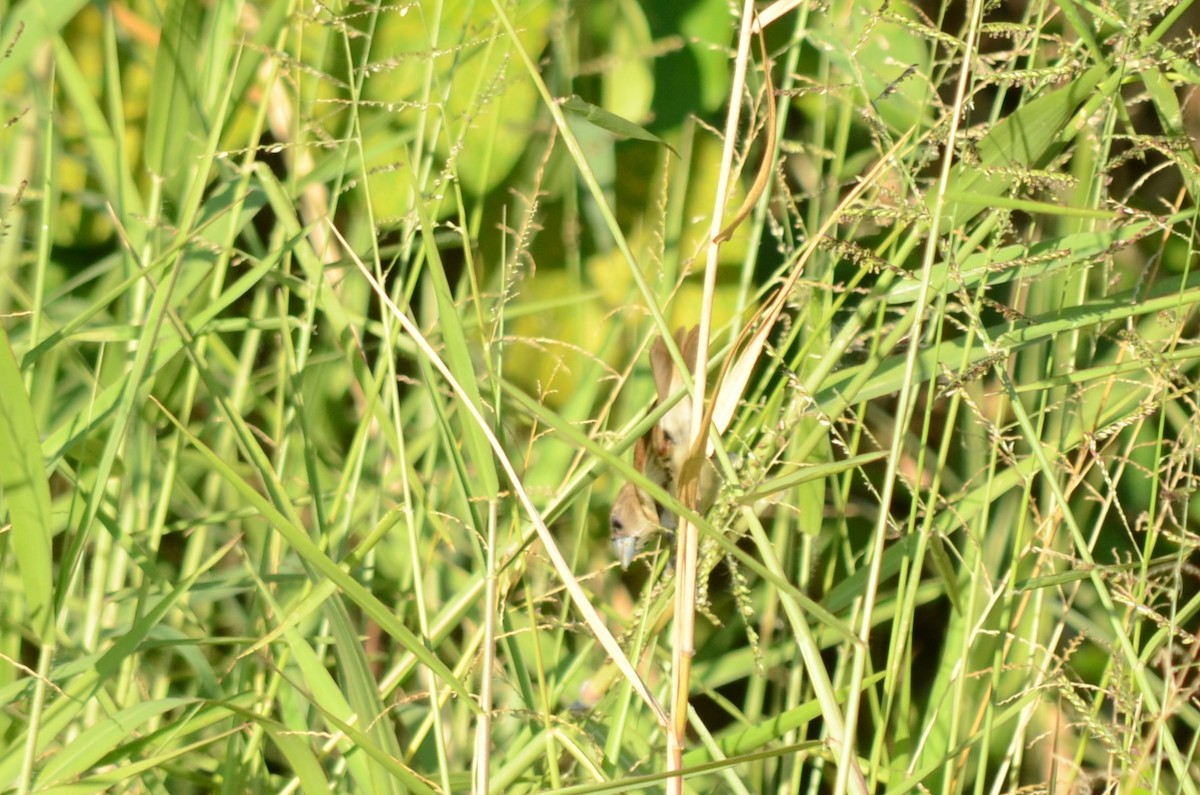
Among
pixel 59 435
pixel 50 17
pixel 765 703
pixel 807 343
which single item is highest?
pixel 50 17

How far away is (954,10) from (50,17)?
51.9 inches

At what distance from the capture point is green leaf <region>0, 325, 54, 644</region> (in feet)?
2.59

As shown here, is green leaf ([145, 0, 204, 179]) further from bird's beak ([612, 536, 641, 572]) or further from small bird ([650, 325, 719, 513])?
bird's beak ([612, 536, 641, 572])

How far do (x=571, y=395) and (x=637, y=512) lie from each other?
0.61ft

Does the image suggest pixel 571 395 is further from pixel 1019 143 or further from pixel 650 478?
pixel 1019 143

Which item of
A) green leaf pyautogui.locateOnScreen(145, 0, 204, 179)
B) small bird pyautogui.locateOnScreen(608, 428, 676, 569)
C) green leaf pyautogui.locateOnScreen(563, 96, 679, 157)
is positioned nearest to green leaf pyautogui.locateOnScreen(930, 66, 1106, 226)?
green leaf pyautogui.locateOnScreen(563, 96, 679, 157)

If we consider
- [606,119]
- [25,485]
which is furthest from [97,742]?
[606,119]

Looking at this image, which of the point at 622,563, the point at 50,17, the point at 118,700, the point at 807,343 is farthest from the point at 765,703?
the point at 50,17

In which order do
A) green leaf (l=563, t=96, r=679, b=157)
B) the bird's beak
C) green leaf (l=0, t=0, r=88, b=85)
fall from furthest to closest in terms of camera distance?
the bird's beak → green leaf (l=0, t=0, r=88, b=85) → green leaf (l=563, t=96, r=679, b=157)

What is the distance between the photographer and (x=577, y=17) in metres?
1.48

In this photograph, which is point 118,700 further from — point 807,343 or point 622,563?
point 807,343

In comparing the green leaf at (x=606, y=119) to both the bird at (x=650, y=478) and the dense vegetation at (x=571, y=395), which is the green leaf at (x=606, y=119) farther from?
the bird at (x=650, y=478)

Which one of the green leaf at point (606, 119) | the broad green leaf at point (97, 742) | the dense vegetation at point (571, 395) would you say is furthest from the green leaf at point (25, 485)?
the green leaf at point (606, 119)

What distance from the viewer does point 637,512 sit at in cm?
140
